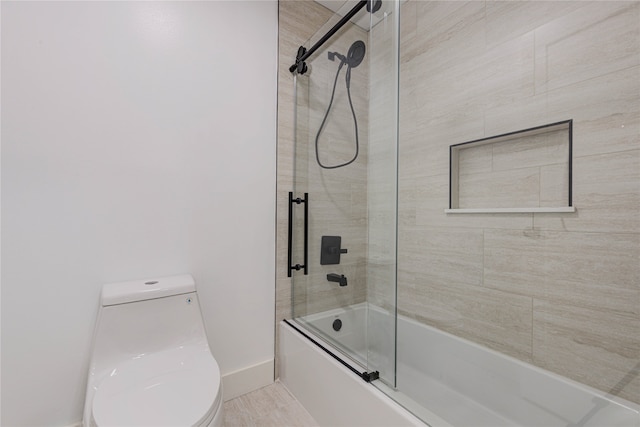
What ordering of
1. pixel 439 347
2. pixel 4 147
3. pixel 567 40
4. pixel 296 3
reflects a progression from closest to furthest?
pixel 4 147, pixel 567 40, pixel 439 347, pixel 296 3

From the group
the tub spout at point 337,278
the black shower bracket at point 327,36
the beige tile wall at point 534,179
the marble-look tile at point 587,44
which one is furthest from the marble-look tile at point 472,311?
the black shower bracket at point 327,36

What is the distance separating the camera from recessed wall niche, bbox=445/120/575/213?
1.32m

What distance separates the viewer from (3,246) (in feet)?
3.78

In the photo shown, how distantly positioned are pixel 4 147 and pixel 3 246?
0.37m

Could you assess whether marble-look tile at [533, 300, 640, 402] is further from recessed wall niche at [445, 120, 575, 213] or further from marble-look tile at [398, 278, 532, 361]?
recessed wall niche at [445, 120, 575, 213]

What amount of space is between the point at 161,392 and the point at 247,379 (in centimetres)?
76

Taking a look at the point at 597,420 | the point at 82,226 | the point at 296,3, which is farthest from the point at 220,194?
the point at 597,420

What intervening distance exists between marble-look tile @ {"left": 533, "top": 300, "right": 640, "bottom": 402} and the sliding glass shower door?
752mm

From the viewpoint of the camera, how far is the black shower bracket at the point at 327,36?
1253 millimetres

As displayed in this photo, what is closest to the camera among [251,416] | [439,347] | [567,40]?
[567,40]

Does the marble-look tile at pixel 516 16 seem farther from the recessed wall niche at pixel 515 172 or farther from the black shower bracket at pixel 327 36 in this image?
the black shower bracket at pixel 327 36

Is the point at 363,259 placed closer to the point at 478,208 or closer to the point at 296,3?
the point at 478,208

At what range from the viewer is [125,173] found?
1372mm

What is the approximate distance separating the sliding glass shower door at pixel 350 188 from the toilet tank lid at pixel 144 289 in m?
0.64
